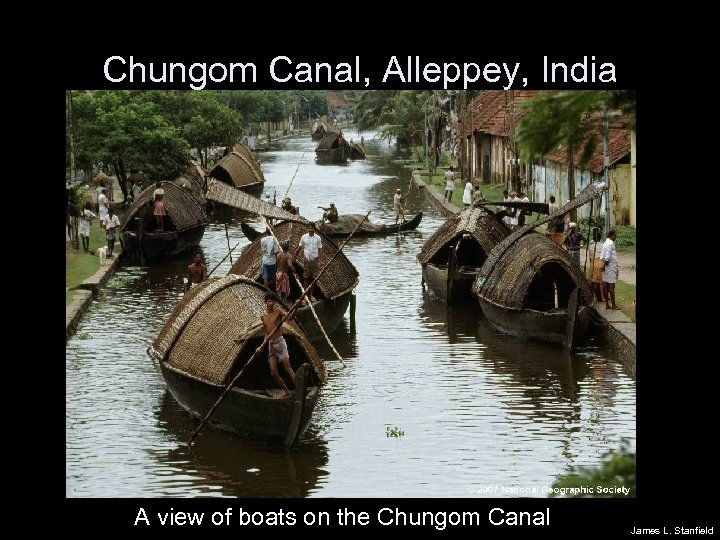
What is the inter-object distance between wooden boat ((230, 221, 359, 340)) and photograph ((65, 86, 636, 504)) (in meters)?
0.05

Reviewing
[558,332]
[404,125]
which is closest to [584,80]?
[558,332]

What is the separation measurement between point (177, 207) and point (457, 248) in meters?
9.30

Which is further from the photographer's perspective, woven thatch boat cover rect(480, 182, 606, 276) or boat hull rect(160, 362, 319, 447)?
woven thatch boat cover rect(480, 182, 606, 276)

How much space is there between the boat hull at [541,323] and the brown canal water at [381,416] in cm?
24

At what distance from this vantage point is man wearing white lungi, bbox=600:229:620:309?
23062 mm

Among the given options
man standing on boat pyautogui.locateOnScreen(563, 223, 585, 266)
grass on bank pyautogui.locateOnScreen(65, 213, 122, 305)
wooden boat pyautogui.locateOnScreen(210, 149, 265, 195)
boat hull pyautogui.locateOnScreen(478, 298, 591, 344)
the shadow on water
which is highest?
wooden boat pyautogui.locateOnScreen(210, 149, 265, 195)

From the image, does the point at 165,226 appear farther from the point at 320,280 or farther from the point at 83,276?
the point at 320,280

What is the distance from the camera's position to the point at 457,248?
26.9 meters

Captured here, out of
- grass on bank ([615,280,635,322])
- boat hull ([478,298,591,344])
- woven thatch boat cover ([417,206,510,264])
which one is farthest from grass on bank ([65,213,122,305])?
grass on bank ([615,280,635,322])

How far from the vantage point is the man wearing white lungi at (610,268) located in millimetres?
23062

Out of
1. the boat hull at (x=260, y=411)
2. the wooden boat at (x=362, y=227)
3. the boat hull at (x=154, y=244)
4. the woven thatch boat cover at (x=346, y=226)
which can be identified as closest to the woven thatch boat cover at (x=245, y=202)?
the boat hull at (x=260, y=411)

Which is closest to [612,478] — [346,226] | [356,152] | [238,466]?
[238,466]

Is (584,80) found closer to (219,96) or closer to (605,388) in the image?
(605,388)

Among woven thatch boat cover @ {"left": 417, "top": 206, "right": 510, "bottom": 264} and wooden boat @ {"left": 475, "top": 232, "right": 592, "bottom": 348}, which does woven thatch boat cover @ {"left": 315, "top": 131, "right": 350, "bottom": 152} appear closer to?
woven thatch boat cover @ {"left": 417, "top": 206, "right": 510, "bottom": 264}
